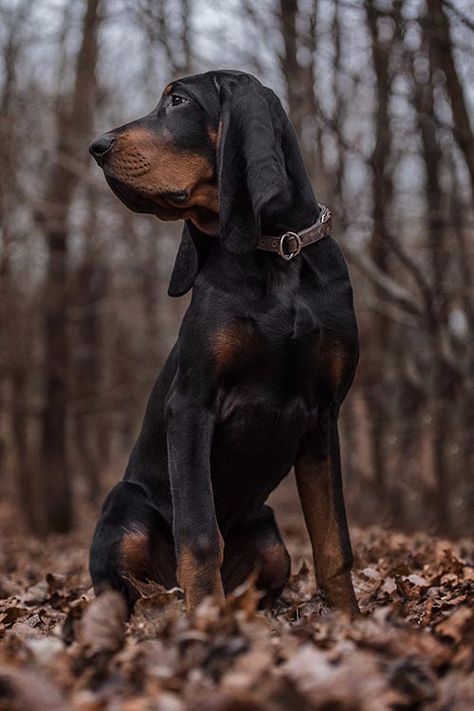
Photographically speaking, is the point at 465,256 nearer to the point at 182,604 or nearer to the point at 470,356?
the point at 470,356

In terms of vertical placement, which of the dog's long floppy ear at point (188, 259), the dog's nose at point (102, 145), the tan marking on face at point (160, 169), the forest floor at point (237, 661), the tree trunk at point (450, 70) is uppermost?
the tree trunk at point (450, 70)

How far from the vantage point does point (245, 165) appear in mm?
4152

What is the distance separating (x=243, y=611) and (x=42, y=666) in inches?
25.5

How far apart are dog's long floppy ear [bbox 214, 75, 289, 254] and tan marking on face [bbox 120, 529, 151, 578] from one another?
4.63 feet

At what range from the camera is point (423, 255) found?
52.7 ft

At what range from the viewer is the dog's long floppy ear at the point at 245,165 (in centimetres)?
407

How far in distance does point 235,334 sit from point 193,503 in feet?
2.38

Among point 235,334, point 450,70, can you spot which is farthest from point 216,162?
point 450,70

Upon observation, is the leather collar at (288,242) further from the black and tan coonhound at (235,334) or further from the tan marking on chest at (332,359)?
the tan marking on chest at (332,359)

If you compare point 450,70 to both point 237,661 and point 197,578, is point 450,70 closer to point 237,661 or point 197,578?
point 197,578

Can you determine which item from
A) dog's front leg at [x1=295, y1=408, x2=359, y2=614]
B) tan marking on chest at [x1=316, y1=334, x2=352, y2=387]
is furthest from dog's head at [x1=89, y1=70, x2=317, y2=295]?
dog's front leg at [x1=295, y1=408, x2=359, y2=614]

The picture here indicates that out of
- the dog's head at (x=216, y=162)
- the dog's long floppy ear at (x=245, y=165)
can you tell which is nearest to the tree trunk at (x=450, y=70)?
the dog's head at (x=216, y=162)

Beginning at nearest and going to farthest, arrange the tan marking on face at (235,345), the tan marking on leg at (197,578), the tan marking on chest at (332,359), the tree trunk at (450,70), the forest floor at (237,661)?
the forest floor at (237,661), the tan marking on leg at (197,578), the tan marking on face at (235,345), the tan marking on chest at (332,359), the tree trunk at (450,70)

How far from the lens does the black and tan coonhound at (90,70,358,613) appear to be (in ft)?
13.2
